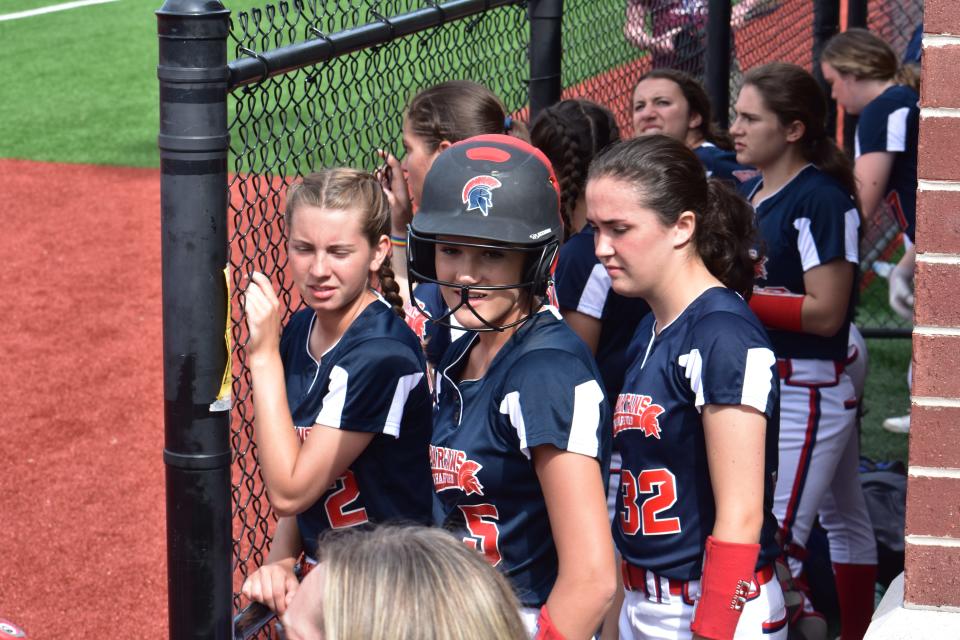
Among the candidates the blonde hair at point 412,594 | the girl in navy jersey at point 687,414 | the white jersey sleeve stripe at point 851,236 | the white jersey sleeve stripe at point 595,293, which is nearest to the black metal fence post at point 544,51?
the white jersey sleeve stripe at point 595,293

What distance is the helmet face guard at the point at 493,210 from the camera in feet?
7.86

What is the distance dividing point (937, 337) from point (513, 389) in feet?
2.60

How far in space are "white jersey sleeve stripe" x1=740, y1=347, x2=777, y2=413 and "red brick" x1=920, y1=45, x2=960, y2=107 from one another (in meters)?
0.59

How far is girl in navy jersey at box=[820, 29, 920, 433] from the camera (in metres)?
5.61

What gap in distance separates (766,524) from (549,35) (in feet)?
6.87

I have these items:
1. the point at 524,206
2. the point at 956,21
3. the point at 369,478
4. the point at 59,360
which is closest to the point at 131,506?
the point at 59,360

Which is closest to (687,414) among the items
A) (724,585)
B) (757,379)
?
(757,379)

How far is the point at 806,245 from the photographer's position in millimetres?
3936

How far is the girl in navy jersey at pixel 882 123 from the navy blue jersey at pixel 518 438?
11.4ft

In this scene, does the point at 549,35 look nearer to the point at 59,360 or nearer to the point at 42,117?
the point at 59,360

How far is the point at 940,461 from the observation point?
2365mm

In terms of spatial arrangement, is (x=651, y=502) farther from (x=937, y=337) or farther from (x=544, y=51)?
(x=544, y=51)

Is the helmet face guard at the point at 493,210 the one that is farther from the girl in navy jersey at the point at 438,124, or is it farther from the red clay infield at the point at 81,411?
the red clay infield at the point at 81,411

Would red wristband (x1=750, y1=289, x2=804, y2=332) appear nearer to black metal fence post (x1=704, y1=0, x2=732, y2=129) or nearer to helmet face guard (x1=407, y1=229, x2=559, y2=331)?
helmet face guard (x1=407, y1=229, x2=559, y2=331)
